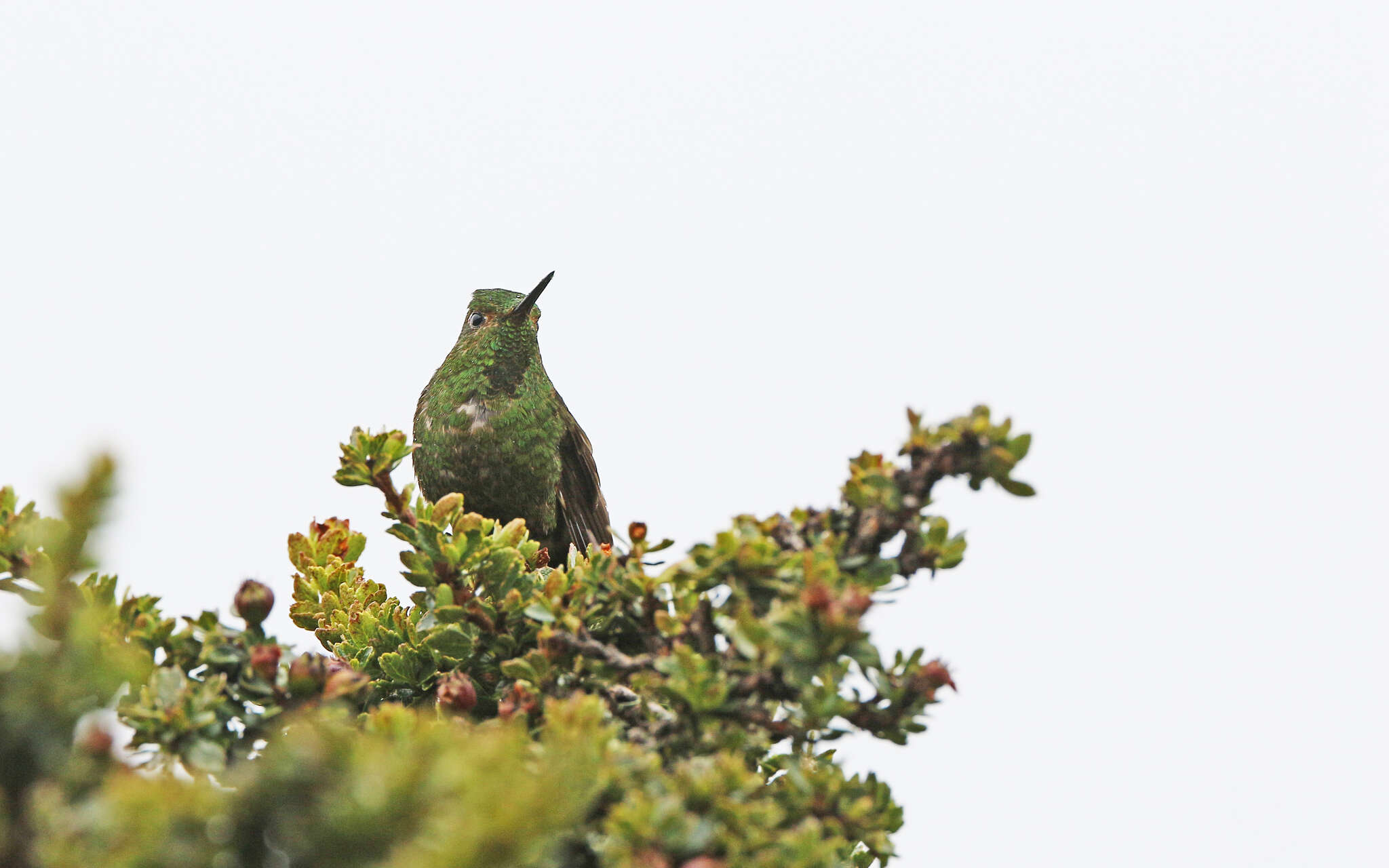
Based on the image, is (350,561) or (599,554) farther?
(350,561)

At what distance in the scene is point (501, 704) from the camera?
7.76ft

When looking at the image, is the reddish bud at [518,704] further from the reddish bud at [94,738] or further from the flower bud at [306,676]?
the reddish bud at [94,738]

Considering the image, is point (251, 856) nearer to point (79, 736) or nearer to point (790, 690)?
point (79, 736)

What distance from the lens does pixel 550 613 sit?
2.44 meters

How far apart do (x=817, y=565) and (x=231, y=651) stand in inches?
45.6

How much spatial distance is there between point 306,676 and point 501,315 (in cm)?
299

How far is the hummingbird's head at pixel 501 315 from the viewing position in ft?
16.6

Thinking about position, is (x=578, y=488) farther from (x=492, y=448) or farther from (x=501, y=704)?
(x=501, y=704)

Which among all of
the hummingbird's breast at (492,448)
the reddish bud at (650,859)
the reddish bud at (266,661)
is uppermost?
the hummingbird's breast at (492,448)

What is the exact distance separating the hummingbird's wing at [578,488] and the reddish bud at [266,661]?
9.61 ft

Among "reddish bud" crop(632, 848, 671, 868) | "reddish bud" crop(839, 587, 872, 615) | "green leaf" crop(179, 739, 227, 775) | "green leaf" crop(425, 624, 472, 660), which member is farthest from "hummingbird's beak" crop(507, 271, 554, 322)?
"reddish bud" crop(632, 848, 671, 868)

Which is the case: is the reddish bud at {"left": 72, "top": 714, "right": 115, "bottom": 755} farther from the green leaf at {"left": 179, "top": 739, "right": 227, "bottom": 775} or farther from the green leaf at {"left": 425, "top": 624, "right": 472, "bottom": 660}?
the green leaf at {"left": 425, "top": 624, "right": 472, "bottom": 660}

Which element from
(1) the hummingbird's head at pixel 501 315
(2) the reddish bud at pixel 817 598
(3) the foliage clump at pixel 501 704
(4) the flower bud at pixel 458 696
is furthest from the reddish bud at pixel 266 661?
(1) the hummingbird's head at pixel 501 315

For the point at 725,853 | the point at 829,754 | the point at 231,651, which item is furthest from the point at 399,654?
the point at 725,853
